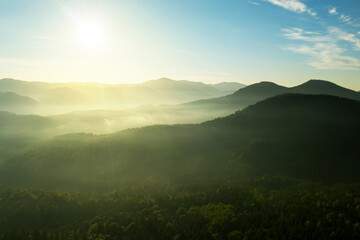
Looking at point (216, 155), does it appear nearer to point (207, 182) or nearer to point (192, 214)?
point (207, 182)

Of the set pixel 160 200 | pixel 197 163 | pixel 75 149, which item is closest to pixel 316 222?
pixel 160 200

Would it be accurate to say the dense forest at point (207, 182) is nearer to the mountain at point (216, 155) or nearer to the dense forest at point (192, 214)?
the dense forest at point (192, 214)

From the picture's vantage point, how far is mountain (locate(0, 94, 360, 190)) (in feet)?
165

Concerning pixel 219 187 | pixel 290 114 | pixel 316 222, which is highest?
pixel 290 114

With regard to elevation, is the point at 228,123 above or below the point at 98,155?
above

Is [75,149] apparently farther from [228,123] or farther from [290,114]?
[290,114]

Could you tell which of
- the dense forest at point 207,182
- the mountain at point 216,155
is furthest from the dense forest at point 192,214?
the mountain at point 216,155

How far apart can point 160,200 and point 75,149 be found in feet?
167

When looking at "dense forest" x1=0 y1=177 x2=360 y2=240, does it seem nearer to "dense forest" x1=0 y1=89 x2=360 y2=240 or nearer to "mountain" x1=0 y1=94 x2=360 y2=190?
"dense forest" x1=0 y1=89 x2=360 y2=240

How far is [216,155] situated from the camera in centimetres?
6241

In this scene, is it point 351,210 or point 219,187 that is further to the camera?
point 219,187

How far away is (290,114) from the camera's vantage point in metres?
85.3

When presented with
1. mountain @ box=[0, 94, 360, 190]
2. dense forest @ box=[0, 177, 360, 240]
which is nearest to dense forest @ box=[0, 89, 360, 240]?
dense forest @ box=[0, 177, 360, 240]

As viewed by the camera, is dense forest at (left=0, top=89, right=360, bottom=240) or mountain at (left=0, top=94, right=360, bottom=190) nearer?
dense forest at (left=0, top=89, right=360, bottom=240)
